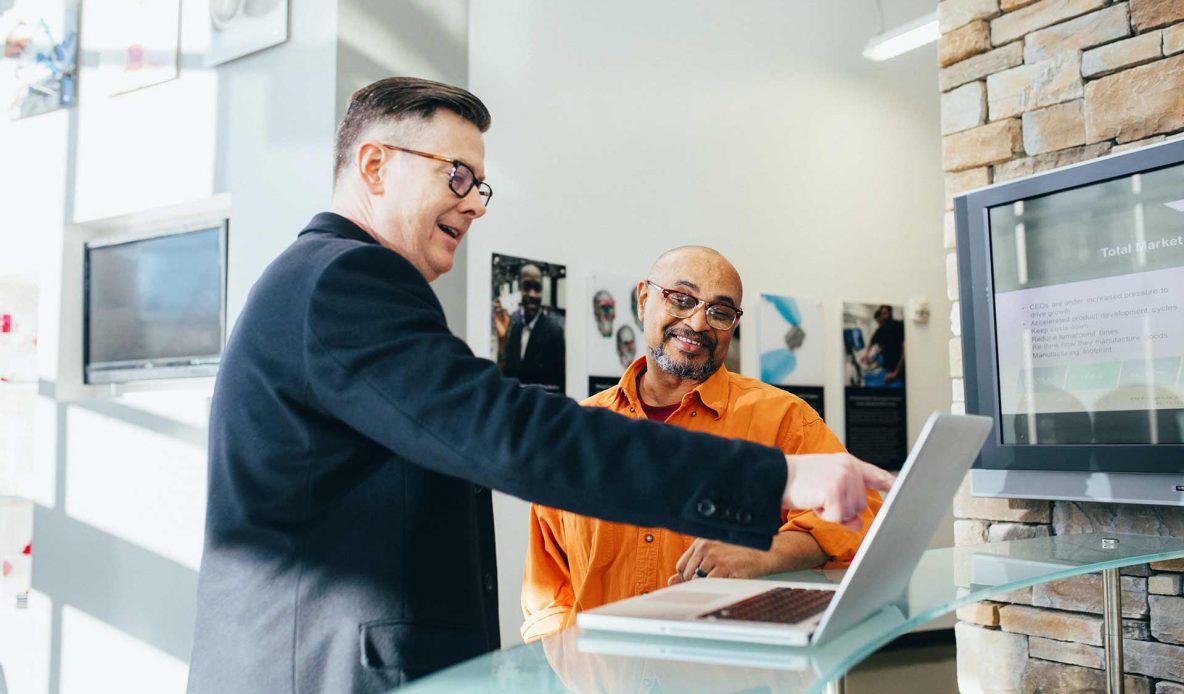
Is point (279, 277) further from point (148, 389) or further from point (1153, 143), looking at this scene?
point (148, 389)

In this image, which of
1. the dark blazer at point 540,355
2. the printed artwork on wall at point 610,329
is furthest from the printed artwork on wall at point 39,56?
the printed artwork on wall at point 610,329

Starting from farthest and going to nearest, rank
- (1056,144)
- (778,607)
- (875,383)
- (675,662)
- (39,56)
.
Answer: (875,383) < (39,56) < (1056,144) < (778,607) < (675,662)

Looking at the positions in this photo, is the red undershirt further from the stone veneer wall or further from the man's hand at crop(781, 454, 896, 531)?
the man's hand at crop(781, 454, 896, 531)

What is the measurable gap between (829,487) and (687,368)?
134 centimetres

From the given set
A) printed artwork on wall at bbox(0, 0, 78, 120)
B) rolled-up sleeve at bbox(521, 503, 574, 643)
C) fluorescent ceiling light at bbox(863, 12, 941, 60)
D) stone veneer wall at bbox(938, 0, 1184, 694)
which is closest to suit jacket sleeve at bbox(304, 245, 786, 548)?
rolled-up sleeve at bbox(521, 503, 574, 643)

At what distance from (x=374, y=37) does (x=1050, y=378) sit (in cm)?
245

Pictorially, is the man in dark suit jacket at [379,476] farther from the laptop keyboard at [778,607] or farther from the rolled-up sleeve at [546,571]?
the rolled-up sleeve at [546,571]

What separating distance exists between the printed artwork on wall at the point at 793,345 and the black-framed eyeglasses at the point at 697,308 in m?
2.94

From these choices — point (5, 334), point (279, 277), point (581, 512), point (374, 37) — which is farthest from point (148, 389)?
point (581, 512)

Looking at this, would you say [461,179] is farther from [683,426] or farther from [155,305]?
[155,305]

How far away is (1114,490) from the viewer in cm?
234

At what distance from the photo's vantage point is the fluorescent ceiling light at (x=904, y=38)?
5.27 metres

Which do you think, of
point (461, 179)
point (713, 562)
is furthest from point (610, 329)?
point (461, 179)

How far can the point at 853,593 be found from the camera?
112 centimetres
